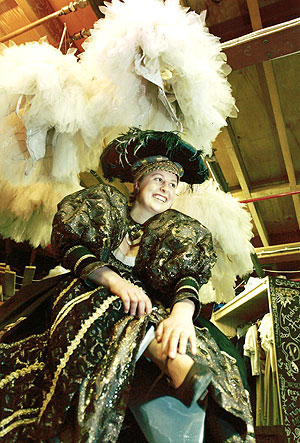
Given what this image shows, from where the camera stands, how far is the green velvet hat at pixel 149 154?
1.83 metres

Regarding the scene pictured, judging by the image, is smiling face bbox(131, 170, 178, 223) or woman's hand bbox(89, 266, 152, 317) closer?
woman's hand bbox(89, 266, 152, 317)

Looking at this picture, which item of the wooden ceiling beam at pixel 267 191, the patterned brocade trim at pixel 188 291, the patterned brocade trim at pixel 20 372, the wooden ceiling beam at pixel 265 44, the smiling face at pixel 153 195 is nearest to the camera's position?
the patterned brocade trim at pixel 20 372

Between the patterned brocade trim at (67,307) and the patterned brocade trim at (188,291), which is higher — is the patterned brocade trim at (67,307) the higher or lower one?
the higher one

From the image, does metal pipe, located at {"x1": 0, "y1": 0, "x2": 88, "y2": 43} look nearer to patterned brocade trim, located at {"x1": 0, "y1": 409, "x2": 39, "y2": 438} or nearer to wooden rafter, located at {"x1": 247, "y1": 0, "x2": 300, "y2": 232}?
wooden rafter, located at {"x1": 247, "y1": 0, "x2": 300, "y2": 232}

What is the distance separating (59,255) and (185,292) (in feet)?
1.63

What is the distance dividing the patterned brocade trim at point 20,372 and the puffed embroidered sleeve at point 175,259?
0.50m

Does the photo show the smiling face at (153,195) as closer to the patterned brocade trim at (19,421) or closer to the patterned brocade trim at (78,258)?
the patterned brocade trim at (78,258)

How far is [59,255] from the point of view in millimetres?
1515

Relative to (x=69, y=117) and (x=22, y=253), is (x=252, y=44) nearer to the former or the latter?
(x=69, y=117)

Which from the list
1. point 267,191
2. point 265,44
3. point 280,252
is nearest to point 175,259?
point 265,44

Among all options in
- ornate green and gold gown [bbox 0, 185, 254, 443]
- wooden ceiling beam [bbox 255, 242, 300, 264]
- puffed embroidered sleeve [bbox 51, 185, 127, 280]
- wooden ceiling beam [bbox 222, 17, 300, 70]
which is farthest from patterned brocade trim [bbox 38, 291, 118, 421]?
wooden ceiling beam [bbox 255, 242, 300, 264]

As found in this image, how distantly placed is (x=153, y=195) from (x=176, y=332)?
769 mm

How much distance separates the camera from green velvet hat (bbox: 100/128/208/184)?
1.83 m

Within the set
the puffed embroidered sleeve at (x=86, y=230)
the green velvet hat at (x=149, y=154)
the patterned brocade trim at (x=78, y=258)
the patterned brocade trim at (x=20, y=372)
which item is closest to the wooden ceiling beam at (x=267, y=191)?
the green velvet hat at (x=149, y=154)
